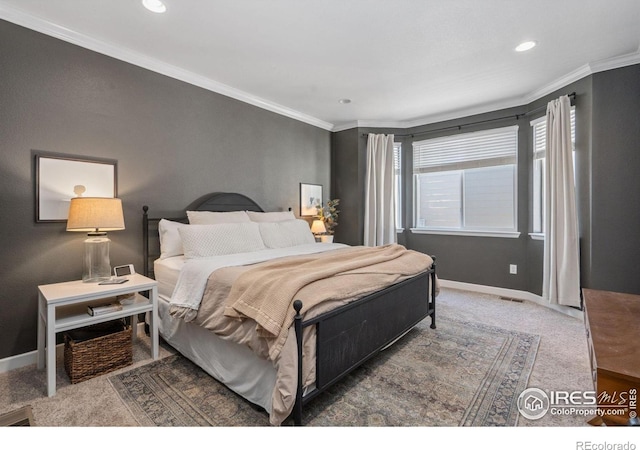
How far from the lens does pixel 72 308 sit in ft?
8.39

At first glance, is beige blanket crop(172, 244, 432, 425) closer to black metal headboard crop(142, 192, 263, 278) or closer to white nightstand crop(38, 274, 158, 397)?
white nightstand crop(38, 274, 158, 397)

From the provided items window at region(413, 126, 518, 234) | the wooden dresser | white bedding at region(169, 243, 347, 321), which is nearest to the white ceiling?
window at region(413, 126, 518, 234)

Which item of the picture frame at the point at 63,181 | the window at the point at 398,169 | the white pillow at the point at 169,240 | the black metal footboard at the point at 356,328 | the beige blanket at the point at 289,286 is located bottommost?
the black metal footboard at the point at 356,328

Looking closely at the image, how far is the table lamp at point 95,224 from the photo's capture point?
225cm

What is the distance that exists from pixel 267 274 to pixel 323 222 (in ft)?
9.79

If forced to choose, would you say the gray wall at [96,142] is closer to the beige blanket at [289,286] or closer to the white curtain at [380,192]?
the beige blanket at [289,286]

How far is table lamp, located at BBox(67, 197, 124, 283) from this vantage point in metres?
2.25

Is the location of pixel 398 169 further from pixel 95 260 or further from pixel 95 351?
pixel 95 351

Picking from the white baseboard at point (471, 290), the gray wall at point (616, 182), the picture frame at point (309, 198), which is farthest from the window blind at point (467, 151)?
the white baseboard at point (471, 290)

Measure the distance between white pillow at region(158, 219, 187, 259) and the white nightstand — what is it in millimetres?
353

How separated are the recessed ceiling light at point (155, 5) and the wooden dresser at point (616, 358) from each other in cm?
324

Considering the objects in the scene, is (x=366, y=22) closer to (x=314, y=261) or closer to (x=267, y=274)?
(x=314, y=261)

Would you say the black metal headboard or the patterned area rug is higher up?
the black metal headboard

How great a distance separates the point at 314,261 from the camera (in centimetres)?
246
